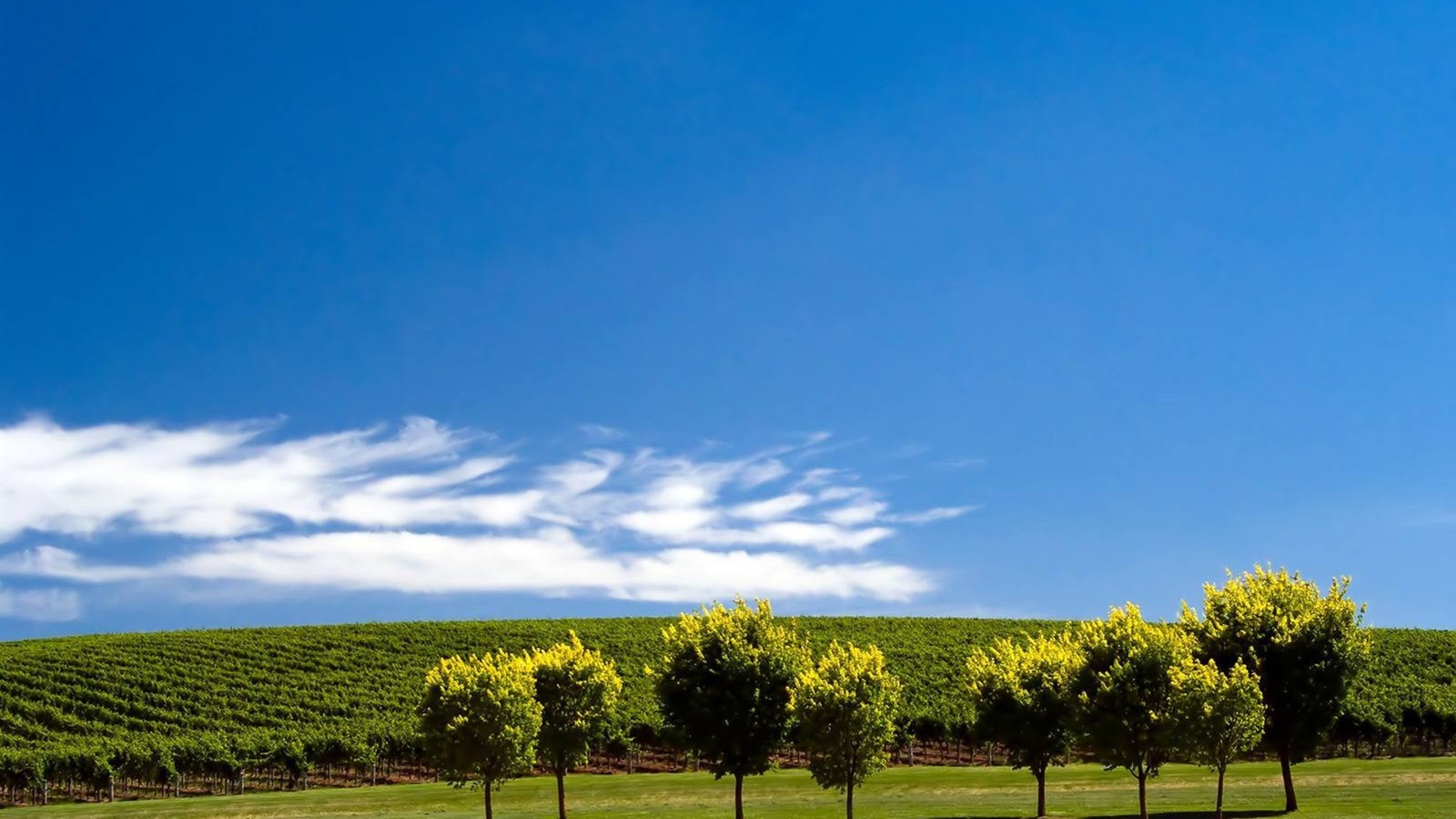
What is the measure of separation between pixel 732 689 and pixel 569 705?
7.83m

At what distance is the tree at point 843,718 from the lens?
46344 mm

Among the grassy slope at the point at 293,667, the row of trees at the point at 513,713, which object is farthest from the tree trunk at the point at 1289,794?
the grassy slope at the point at 293,667

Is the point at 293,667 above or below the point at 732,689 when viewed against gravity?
below

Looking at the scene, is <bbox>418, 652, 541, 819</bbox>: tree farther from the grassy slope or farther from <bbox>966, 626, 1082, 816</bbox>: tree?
the grassy slope

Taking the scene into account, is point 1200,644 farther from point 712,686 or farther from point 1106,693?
point 712,686

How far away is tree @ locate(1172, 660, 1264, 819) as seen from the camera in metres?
44.9

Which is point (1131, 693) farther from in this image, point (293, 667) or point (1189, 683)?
point (293, 667)

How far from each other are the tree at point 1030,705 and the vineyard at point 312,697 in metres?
30.4

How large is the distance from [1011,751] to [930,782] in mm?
8545

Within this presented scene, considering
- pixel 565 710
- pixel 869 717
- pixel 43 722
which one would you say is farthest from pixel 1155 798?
pixel 43 722

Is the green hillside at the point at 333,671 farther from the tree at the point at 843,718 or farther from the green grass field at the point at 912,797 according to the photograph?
the tree at the point at 843,718

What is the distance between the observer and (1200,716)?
148ft

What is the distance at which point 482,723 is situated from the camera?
159 ft

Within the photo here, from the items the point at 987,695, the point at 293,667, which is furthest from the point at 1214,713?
the point at 293,667
